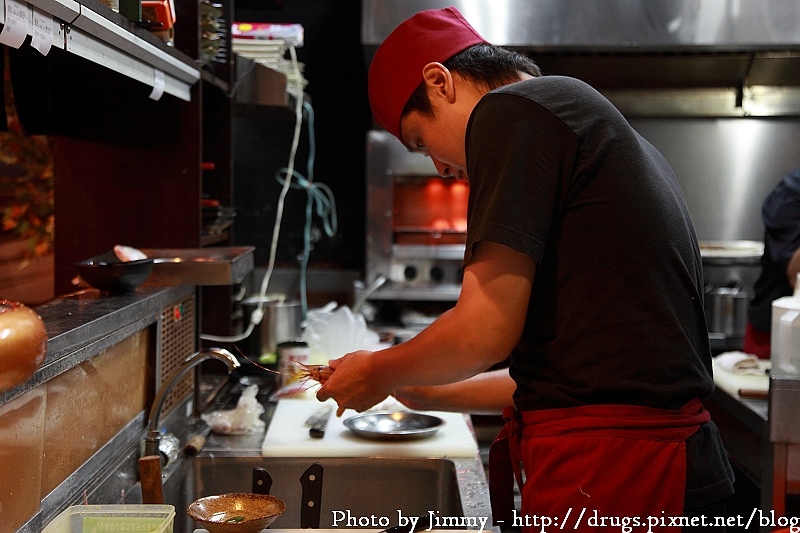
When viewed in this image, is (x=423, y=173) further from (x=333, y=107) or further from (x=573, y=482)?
(x=573, y=482)

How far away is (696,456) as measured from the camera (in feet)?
4.90

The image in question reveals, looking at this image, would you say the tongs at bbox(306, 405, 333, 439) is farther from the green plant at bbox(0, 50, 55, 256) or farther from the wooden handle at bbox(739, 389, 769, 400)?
the wooden handle at bbox(739, 389, 769, 400)

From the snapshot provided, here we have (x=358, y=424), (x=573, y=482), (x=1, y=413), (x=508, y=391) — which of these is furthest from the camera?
(x=358, y=424)

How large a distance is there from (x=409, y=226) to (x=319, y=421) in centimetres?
248

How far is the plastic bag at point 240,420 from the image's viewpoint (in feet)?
8.66

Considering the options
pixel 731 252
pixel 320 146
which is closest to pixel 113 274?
pixel 320 146

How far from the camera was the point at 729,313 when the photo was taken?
4.70m

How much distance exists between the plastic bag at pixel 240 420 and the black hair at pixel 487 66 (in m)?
1.33

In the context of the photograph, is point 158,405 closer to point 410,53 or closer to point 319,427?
point 319,427

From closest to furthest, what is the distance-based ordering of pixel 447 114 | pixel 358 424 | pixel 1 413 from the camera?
pixel 1 413 → pixel 447 114 → pixel 358 424

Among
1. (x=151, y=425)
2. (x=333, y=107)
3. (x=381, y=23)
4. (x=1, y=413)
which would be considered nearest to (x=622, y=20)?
(x=381, y=23)

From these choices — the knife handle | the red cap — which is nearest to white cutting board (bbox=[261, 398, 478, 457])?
the knife handle

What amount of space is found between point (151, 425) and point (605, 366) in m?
1.22

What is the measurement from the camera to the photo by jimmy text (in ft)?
5.42
